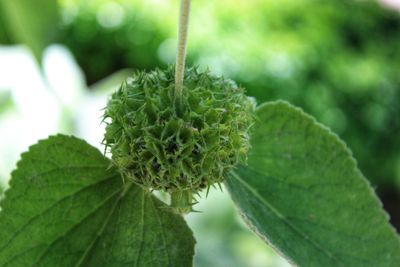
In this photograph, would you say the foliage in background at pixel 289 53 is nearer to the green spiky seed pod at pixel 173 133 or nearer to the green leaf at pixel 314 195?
the green leaf at pixel 314 195

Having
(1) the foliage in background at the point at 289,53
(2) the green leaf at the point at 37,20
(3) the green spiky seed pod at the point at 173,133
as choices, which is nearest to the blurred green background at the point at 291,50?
(1) the foliage in background at the point at 289,53

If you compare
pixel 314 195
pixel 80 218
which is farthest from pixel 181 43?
pixel 314 195

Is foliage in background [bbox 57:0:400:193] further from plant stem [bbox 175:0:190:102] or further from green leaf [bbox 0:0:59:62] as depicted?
plant stem [bbox 175:0:190:102]

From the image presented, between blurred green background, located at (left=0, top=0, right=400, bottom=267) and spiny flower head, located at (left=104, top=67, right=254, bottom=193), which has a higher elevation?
blurred green background, located at (left=0, top=0, right=400, bottom=267)

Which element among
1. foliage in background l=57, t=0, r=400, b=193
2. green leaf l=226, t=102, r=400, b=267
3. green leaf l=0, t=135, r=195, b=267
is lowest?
green leaf l=0, t=135, r=195, b=267

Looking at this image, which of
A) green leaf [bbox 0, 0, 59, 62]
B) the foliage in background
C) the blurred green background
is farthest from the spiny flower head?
the foliage in background

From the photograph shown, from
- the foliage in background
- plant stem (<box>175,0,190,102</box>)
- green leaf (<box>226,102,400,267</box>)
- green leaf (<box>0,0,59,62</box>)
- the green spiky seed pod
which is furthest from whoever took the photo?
the foliage in background

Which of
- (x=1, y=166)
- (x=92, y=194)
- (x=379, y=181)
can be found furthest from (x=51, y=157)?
(x=379, y=181)
